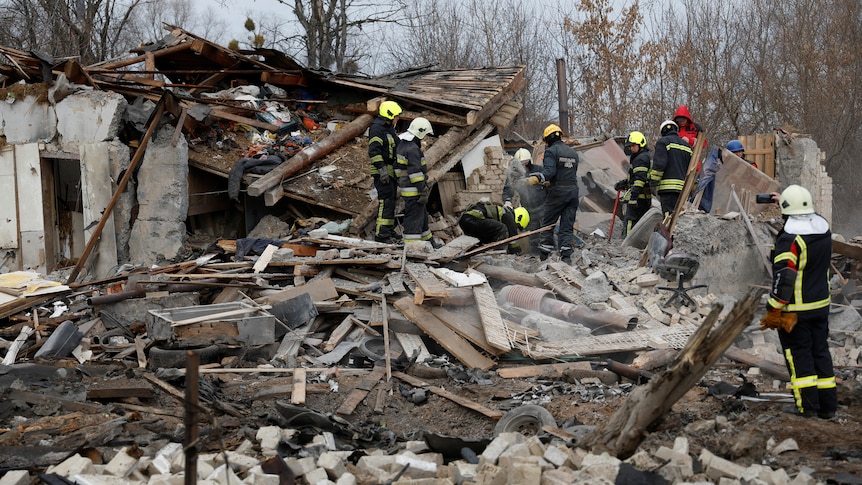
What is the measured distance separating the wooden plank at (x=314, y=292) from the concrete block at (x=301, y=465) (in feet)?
12.6

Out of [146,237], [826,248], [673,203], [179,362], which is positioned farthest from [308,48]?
[826,248]

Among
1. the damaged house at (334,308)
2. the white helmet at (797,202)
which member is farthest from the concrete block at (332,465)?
the white helmet at (797,202)

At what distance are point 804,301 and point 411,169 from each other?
5681 mm

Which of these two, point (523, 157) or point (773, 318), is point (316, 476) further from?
point (523, 157)

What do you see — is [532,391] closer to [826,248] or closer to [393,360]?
[393,360]

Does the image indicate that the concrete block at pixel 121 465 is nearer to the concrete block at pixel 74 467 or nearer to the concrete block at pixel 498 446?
the concrete block at pixel 74 467

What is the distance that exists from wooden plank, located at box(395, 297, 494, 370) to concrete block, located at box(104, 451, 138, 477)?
348cm

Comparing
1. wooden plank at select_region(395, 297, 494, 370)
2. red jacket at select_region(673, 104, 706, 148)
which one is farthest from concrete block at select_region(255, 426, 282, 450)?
red jacket at select_region(673, 104, 706, 148)

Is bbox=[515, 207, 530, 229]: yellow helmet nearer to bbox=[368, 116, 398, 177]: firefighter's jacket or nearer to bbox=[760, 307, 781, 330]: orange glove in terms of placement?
bbox=[368, 116, 398, 177]: firefighter's jacket

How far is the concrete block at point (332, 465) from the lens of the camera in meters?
4.26

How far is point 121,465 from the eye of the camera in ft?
14.1

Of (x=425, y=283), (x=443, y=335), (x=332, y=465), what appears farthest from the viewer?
(x=425, y=283)

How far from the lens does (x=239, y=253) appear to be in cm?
959

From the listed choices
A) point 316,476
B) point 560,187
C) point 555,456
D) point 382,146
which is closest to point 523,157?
point 560,187
